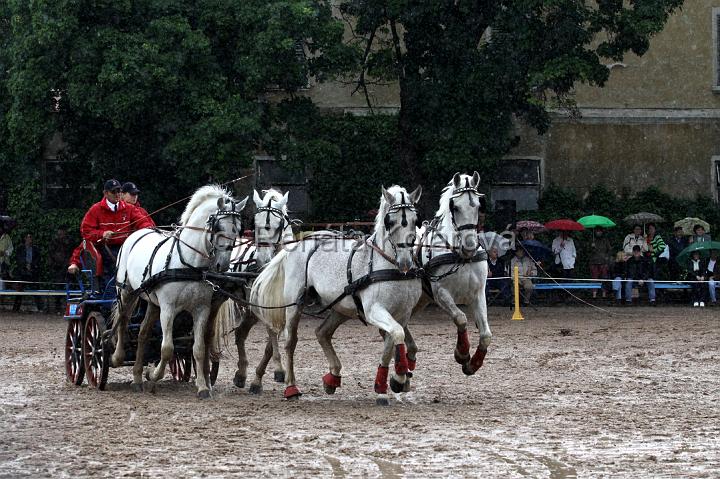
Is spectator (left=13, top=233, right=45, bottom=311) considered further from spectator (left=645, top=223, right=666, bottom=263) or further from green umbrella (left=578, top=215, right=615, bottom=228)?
spectator (left=645, top=223, right=666, bottom=263)

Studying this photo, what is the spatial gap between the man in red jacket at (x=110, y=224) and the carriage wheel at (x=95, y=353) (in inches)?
32.8

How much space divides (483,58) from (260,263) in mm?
12512

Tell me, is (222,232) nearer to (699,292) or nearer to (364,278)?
(364,278)

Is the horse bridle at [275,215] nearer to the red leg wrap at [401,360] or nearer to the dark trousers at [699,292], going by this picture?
the red leg wrap at [401,360]

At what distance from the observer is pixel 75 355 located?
15.3m

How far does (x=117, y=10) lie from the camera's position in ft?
83.4

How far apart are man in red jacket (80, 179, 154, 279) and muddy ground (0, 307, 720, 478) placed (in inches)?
61.1

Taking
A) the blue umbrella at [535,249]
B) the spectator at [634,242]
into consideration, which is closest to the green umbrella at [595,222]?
the spectator at [634,242]

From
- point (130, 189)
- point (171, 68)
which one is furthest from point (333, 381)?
point (171, 68)

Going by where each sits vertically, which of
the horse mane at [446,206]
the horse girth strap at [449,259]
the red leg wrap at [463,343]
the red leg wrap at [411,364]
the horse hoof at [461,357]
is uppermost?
the horse mane at [446,206]

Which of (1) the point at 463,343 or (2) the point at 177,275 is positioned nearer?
(2) the point at 177,275

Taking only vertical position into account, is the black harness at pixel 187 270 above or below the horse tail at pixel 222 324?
above

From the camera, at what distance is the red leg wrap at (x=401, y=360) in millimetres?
12789

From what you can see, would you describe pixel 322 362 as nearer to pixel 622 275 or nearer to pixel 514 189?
pixel 622 275
